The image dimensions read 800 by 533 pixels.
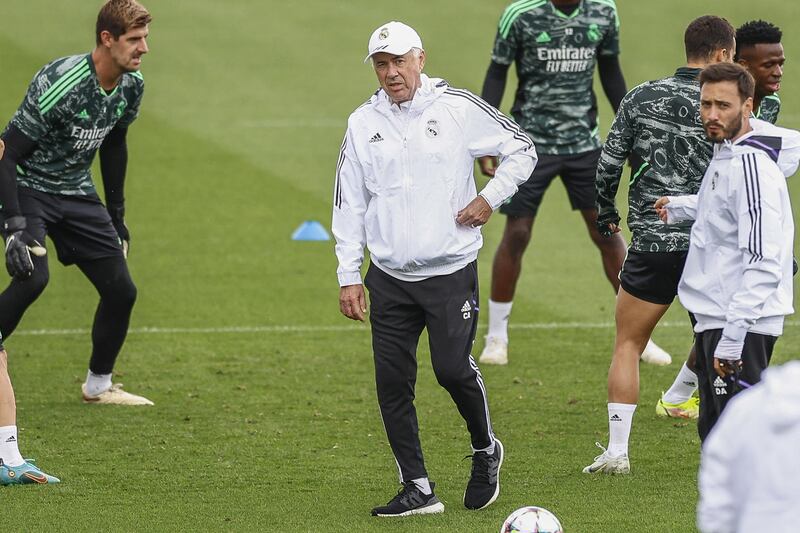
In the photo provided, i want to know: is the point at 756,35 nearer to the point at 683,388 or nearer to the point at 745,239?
the point at 683,388

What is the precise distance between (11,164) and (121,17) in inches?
39.3

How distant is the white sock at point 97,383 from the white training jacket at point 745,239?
13.6ft

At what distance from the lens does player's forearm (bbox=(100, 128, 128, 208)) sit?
8.30 m

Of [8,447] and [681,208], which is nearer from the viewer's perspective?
[681,208]

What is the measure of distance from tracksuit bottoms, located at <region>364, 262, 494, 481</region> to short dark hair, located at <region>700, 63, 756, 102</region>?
1.49 m

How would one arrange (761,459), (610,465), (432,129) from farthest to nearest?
(610,465), (432,129), (761,459)

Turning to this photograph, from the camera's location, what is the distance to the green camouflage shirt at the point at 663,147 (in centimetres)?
643

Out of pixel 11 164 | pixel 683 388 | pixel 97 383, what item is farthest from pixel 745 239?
pixel 97 383

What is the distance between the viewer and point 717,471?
11.0 feet

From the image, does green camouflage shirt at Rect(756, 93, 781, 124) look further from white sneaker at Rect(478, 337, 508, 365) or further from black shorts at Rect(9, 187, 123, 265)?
black shorts at Rect(9, 187, 123, 265)

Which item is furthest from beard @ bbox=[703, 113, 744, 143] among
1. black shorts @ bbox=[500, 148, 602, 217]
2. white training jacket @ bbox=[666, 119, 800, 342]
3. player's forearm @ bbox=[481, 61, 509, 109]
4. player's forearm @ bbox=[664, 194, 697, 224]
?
player's forearm @ bbox=[481, 61, 509, 109]

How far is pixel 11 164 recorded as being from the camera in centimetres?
745

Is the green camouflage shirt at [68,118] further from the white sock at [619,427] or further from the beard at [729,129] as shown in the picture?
the beard at [729,129]

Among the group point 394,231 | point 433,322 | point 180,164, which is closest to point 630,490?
point 433,322
